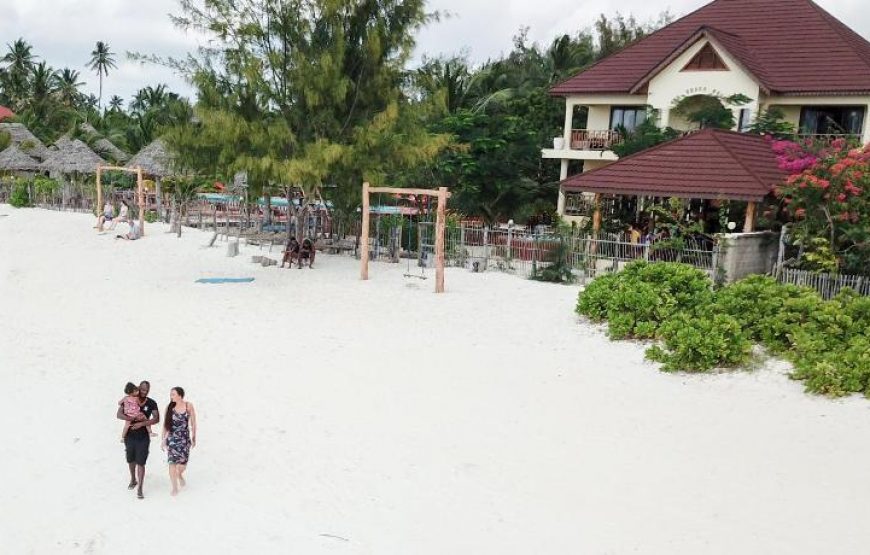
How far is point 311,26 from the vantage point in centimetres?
2047

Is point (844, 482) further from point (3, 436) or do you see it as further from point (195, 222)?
point (195, 222)

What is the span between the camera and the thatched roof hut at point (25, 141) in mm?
45688

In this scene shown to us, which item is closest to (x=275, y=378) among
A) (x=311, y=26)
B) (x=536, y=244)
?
(x=536, y=244)

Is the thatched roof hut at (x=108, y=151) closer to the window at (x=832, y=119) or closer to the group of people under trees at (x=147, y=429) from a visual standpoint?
the window at (x=832, y=119)

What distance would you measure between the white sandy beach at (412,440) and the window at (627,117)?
13.2m

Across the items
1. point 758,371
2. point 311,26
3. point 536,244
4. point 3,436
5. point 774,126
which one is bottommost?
point 3,436

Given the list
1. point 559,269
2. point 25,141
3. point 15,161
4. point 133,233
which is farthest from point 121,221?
point 559,269

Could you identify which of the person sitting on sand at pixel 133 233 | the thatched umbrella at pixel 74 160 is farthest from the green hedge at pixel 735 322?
the thatched umbrella at pixel 74 160

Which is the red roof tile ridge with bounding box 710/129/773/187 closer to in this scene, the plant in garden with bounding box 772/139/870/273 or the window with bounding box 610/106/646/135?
the plant in garden with bounding box 772/139/870/273

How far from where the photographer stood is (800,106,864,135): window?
23547 millimetres

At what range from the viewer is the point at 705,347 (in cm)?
1183

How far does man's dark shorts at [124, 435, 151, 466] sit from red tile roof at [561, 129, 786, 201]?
14.5 m

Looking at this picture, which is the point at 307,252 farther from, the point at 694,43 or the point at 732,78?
the point at 732,78

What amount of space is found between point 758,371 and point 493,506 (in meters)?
6.05
